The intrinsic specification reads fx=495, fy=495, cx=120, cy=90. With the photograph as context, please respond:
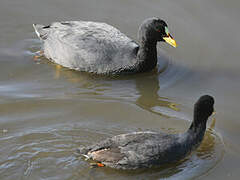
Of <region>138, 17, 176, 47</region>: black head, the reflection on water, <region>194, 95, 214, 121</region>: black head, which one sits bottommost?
the reflection on water

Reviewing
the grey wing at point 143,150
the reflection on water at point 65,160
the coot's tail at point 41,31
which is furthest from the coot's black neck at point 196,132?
the coot's tail at point 41,31

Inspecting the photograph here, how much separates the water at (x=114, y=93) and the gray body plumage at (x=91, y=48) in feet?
0.63

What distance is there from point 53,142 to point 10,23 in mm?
4211

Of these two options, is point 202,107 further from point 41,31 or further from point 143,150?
Result: point 41,31

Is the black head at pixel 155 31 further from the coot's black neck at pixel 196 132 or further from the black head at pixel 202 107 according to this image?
the coot's black neck at pixel 196 132

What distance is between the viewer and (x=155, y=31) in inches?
350

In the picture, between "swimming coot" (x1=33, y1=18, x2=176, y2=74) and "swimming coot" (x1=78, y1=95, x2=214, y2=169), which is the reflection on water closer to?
"swimming coot" (x1=78, y1=95, x2=214, y2=169)

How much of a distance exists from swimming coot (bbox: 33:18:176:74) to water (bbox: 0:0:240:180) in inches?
7.1

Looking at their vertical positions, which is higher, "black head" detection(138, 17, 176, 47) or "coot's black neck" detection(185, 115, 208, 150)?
"black head" detection(138, 17, 176, 47)

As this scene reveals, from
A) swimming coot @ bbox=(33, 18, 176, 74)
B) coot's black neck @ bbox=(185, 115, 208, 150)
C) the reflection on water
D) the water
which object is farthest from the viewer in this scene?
swimming coot @ bbox=(33, 18, 176, 74)

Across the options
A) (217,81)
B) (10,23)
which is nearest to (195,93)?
(217,81)

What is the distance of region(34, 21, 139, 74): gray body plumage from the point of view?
349 inches

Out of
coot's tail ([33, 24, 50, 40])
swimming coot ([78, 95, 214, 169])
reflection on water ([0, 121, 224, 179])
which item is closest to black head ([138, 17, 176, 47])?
coot's tail ([33, 24, 50, 40])

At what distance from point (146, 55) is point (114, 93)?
1098 millimetres
